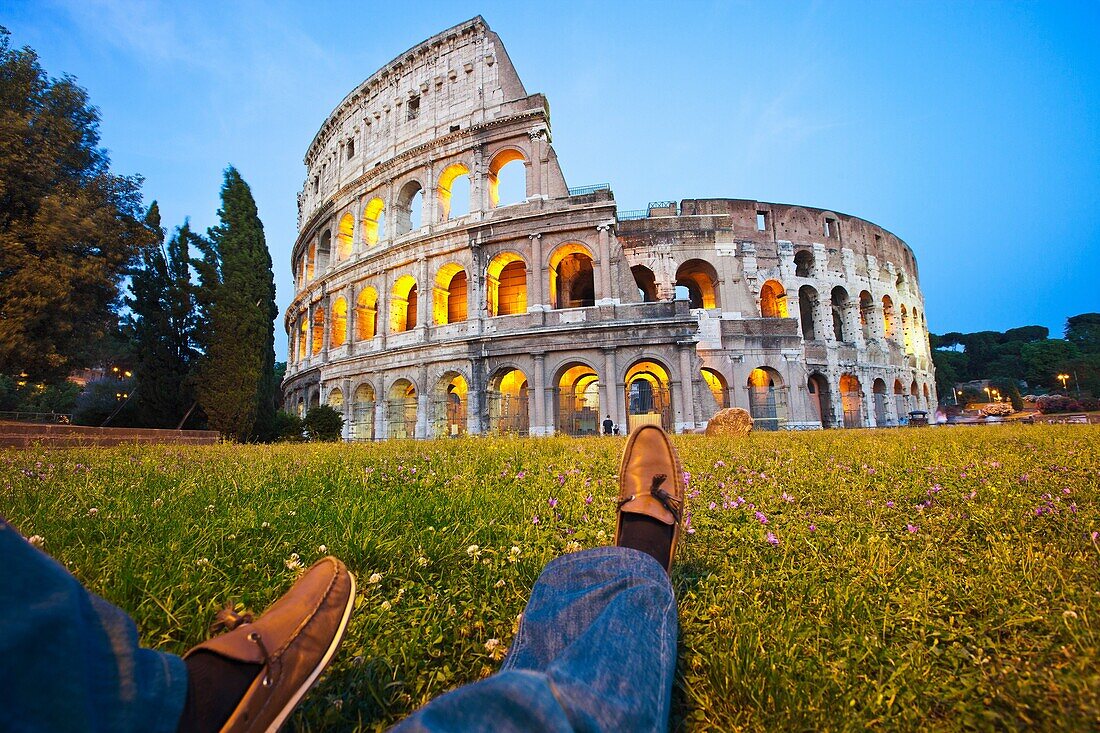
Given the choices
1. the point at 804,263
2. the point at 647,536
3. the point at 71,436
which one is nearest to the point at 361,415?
the point at 71,436

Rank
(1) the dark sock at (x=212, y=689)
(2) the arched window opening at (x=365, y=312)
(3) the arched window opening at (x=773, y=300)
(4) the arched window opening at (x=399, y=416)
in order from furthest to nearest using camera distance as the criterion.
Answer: (3) the arched window opening at (x=773, y=300) < (2) the arched window opening at (x=365, y=312) < (4) the arched window opening at (x=399, y=416) < (1) the dark sock at (x=212, y=689)

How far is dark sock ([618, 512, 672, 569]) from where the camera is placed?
1848 mm

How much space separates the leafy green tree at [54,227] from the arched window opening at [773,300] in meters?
24.9

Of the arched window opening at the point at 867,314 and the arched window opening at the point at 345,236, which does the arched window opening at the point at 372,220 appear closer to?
the arched window opening at the point at 345,236

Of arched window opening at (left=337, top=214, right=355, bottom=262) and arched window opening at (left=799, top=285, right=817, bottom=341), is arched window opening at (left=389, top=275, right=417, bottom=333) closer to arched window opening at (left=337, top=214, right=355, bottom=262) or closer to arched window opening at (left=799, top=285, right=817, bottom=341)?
arched window opening at (left=337, top=214, right=355, bottom=262)

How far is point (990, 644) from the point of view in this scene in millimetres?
1351

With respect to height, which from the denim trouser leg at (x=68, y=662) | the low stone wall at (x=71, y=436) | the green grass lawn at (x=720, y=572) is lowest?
the green grass lawn at (x=720, y=572)

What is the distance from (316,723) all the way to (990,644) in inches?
77.2

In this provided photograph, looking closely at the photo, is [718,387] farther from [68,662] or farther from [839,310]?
[68,662]

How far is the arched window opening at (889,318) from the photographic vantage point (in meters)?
24.9

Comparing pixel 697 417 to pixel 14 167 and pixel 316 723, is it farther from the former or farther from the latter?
pixel 14 167

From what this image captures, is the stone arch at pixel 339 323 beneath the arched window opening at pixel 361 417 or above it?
above

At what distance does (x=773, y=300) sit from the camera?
74.3 feet

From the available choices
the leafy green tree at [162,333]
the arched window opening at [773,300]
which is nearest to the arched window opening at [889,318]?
the arched window opening at [773,300]
